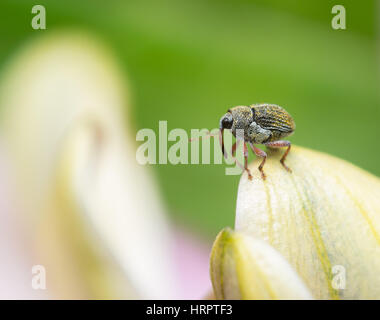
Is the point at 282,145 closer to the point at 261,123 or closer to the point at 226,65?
the point at 261,123

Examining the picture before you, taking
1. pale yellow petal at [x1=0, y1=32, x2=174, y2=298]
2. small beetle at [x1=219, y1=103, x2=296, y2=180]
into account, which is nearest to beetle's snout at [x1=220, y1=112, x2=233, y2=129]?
small beetle at [x1=219, y1=103, x2=296, y2=180]

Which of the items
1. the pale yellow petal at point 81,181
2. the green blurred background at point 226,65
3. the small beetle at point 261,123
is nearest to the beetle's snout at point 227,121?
the small beetle at point 261,123

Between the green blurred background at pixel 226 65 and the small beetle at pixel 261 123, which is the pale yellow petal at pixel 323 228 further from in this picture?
the green blurred background at pixel 226 65

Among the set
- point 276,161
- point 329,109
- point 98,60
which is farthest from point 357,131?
point 276,161

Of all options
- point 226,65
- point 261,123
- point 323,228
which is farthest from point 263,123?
point 226,65

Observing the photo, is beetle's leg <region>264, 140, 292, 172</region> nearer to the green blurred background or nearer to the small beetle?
the small beetle
